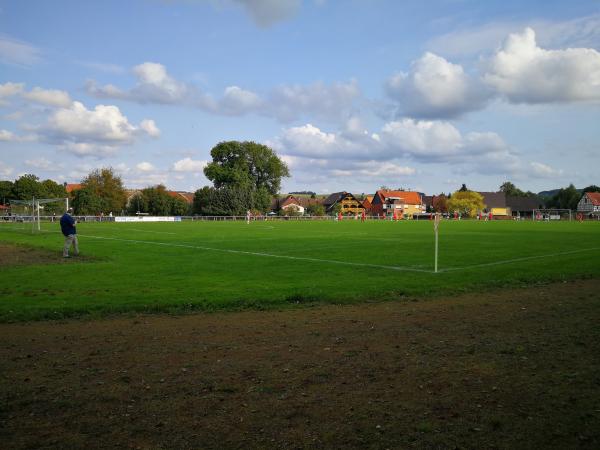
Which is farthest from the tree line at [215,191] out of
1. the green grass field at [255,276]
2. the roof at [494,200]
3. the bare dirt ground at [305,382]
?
the bare dirt ground at [305,382]

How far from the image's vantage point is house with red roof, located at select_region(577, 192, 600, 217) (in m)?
140

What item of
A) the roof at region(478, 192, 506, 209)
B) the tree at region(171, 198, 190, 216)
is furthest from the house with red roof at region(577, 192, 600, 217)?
the tree at region(171, 198, 190, 216)

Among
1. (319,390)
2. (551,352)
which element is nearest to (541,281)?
(551,352)

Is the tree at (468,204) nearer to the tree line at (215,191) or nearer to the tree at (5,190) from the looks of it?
the tree line at (215,191)

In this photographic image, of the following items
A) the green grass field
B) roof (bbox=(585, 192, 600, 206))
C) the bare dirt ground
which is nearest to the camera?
the bare dirt ground

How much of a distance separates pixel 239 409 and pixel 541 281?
43.9 feet

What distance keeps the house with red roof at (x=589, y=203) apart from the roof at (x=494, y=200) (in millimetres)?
22318

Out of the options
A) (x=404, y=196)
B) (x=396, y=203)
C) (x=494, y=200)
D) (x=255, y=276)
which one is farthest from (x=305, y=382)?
(x=404, y=196)

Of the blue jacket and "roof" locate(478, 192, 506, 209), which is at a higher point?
"roof" locate(478, 192, 506, 209)

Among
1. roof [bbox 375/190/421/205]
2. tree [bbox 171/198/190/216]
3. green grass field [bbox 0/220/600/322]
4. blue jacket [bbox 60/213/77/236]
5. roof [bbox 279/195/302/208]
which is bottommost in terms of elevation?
green grass field [bbox 0/220/600/322]

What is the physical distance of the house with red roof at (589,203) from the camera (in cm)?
13959

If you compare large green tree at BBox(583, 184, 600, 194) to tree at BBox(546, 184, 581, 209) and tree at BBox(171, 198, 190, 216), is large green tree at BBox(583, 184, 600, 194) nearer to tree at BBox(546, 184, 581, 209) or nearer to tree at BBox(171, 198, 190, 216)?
tree at BBox(546, 184, 581, 209)

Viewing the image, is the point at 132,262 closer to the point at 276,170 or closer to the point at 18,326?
the point at 18,326

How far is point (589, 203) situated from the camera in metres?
144
